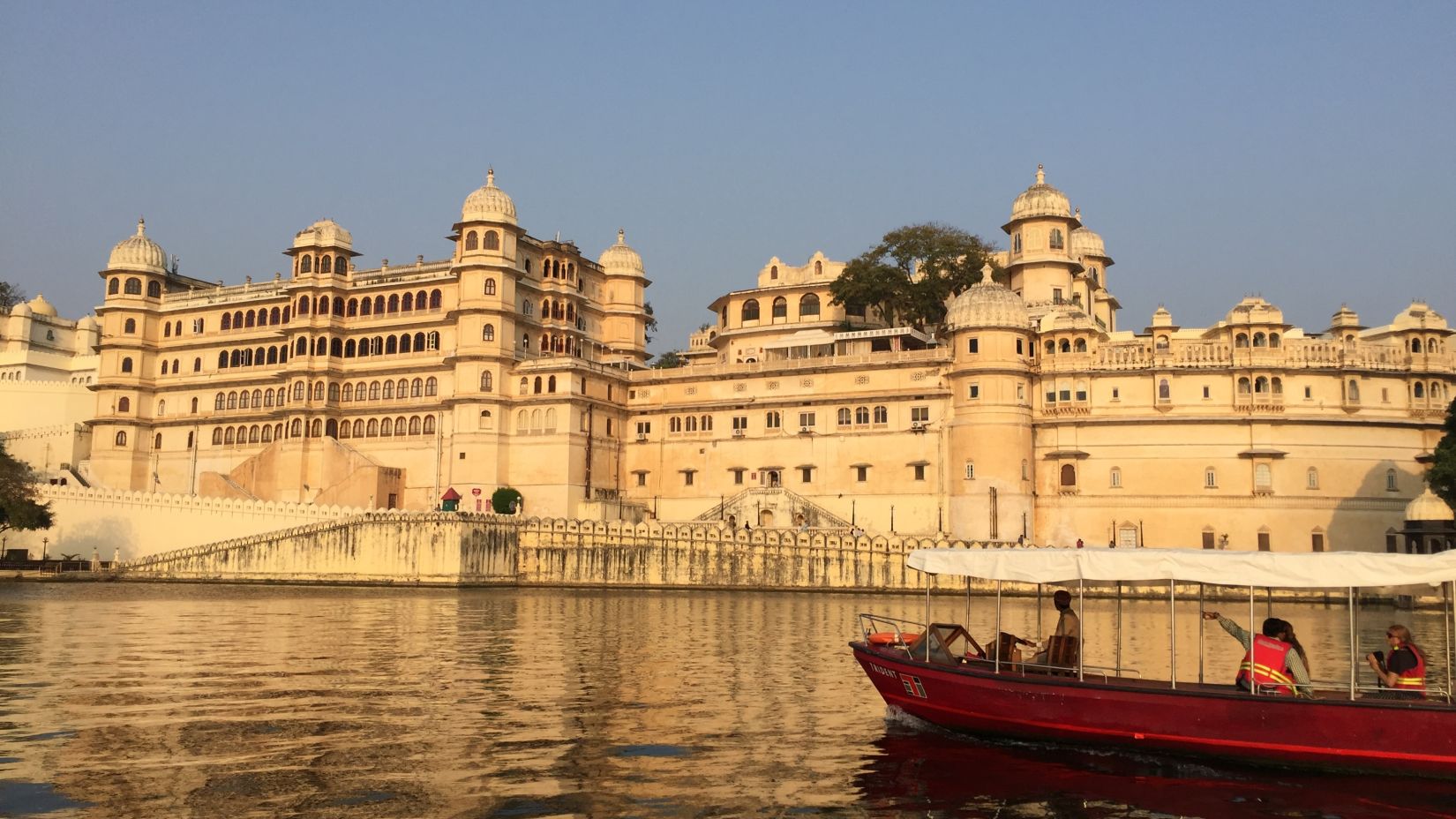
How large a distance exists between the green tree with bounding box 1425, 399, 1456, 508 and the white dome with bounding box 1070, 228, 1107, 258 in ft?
98.9

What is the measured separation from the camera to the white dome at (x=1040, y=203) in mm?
66625

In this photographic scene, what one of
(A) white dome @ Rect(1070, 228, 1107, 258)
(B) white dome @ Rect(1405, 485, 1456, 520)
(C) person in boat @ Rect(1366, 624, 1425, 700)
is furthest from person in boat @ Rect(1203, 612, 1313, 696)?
(A) white dome @ Rect(1070, 228, 1107, 258)

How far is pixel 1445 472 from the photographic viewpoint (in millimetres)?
46562

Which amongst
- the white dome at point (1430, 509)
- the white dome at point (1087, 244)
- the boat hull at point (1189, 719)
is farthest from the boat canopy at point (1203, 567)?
the white dome at point (1087, 244)

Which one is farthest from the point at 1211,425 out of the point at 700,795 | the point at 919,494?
the point at 700,795

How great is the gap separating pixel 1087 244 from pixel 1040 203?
11906mm

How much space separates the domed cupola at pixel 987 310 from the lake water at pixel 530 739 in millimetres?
28973

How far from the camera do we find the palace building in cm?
5819

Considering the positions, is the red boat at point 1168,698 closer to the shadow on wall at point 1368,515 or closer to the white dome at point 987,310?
the white dome at point 987,310

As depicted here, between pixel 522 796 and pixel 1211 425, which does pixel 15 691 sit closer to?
pixel 522 796

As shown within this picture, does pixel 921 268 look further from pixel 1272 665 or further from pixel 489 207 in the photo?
pixel 1272 665

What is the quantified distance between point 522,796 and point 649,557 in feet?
139

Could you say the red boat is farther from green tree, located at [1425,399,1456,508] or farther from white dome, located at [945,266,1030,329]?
white dome, located at [945,266,1030,329]

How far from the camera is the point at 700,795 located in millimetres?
13156
